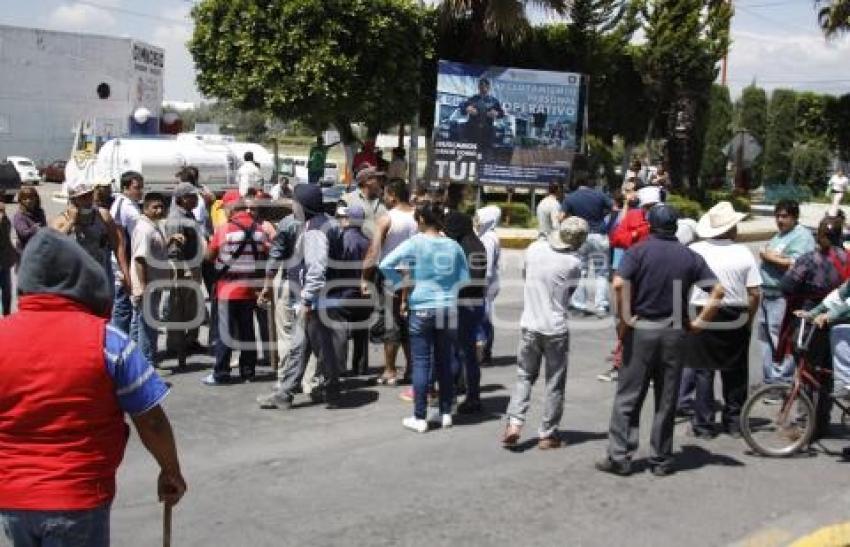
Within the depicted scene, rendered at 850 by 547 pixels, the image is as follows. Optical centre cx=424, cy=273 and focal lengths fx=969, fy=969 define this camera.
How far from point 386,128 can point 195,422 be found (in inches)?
630

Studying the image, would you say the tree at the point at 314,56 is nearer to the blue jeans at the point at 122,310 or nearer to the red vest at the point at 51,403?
the blue jeans at the point at 122,310

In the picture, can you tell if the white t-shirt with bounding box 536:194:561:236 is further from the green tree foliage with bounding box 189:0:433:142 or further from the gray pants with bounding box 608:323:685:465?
the green tree foliage with bounding box 189:0:433:142

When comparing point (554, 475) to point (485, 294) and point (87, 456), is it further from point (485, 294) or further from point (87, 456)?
point (87, 456)

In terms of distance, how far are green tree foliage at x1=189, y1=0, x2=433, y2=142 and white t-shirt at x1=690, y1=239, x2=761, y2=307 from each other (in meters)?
14.1

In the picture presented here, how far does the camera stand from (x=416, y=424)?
7.30 m

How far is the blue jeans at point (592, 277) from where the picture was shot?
12516mm

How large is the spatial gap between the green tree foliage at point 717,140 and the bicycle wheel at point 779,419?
3010 cm

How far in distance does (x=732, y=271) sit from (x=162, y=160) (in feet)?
65.0

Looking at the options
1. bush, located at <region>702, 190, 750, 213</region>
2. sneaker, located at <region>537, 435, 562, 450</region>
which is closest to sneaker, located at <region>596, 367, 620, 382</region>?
sneaker, located at <region>537, 435, 562, 450</region>

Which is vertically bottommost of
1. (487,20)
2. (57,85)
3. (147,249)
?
(147,249)

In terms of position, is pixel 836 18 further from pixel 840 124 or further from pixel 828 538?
pixel 828 538

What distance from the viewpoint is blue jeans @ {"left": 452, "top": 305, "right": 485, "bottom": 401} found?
7625 mm

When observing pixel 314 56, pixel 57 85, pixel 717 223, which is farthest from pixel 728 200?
pixel 57 85

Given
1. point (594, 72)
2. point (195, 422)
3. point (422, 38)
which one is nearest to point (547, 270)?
point (195, 422)
